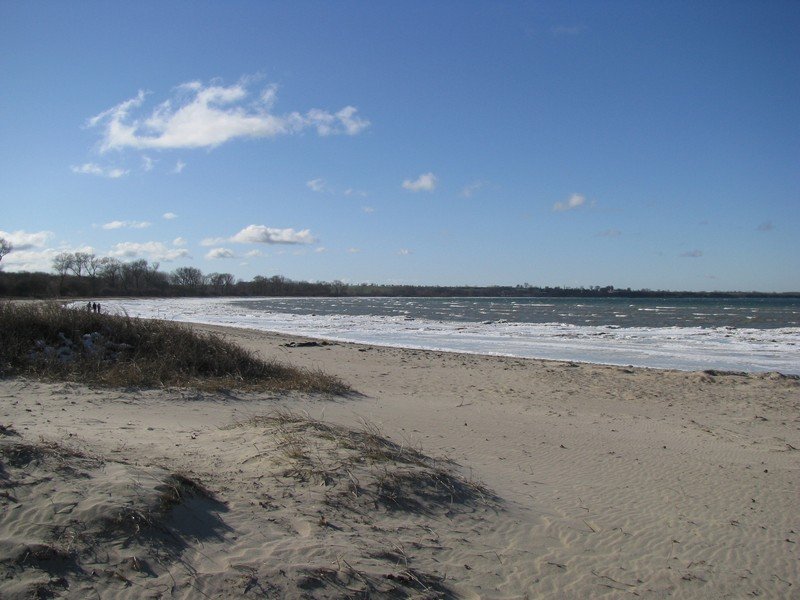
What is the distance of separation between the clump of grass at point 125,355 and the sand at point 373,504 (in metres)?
1.02

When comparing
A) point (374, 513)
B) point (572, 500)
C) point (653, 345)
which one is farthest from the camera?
point (653, 345)

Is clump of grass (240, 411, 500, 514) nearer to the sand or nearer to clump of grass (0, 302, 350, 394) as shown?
the sand

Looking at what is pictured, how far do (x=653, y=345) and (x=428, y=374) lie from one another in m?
15.4

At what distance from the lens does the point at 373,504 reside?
17.3ft

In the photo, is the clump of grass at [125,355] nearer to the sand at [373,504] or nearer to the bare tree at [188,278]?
the sand at [373,504]

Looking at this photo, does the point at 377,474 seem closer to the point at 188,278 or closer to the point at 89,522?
the point at 89,522

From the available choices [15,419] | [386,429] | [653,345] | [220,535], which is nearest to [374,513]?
[220,535]

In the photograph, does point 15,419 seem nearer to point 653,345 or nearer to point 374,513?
point 374,513

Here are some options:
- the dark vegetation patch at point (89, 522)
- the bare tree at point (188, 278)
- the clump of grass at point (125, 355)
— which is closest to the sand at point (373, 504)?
the dark vegetation patch at point (89, 522)

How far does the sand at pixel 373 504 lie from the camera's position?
3891 millimetres

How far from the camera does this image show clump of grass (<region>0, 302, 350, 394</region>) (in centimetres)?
1166

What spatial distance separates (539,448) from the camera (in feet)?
29.4

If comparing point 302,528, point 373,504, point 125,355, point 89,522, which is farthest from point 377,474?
point 125,355

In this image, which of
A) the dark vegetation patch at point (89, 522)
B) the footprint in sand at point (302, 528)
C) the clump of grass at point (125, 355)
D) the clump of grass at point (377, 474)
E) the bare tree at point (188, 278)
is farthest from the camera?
the bare tree at point (188, 278)
